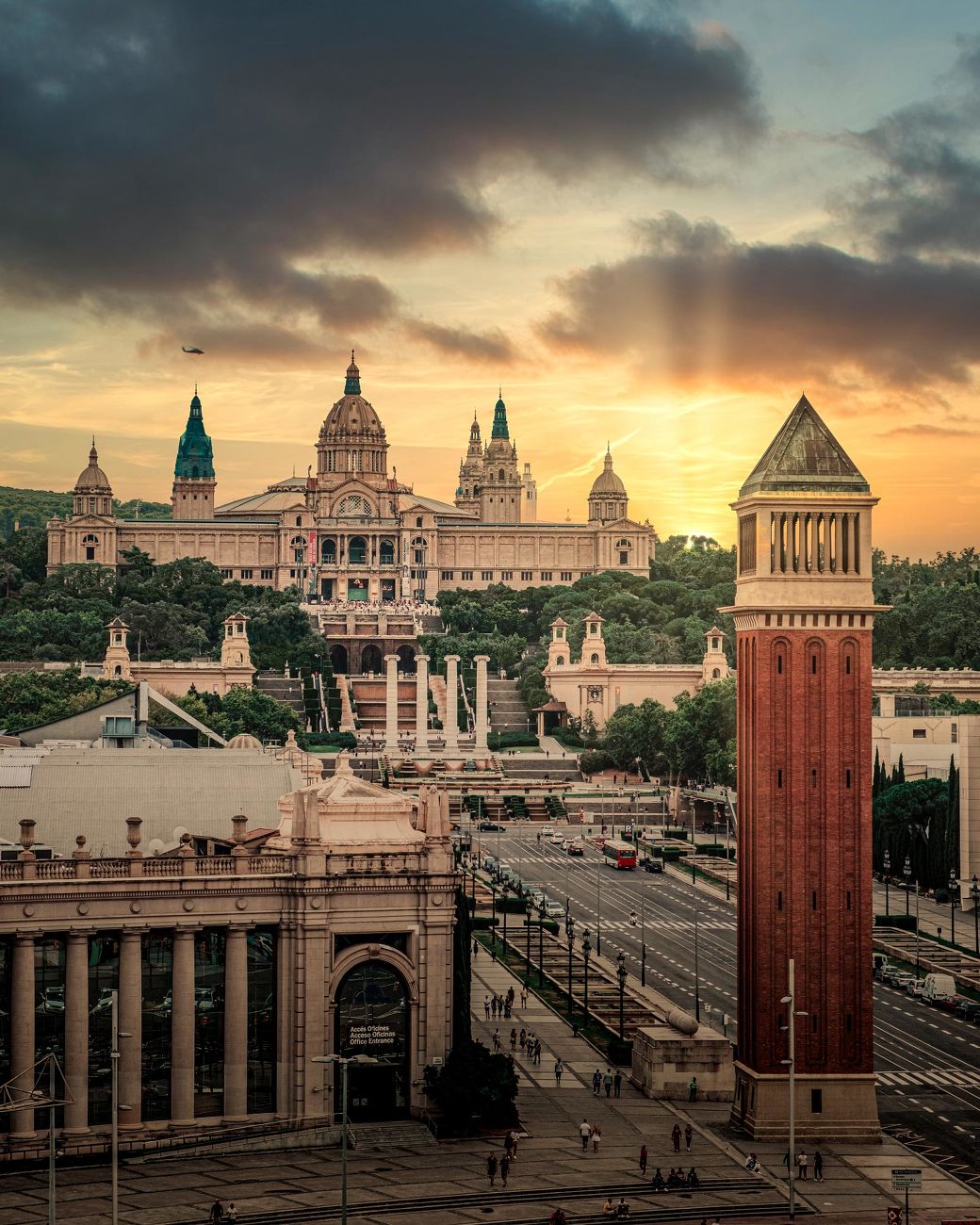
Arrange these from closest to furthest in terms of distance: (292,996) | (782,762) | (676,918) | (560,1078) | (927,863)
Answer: (292,996), (782,762), (560,1078), (676,918), (927,863)

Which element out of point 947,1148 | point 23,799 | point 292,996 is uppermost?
point 23,799

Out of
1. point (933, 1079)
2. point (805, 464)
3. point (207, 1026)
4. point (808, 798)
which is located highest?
point (805, 464)

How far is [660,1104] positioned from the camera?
97625 mm

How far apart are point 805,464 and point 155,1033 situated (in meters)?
33.4

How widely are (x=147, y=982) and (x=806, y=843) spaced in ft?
84.1

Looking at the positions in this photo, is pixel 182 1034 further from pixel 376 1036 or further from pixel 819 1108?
pixel 819 1108

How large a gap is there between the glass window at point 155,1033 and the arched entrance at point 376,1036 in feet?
20.5

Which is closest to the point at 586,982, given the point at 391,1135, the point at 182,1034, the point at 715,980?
the point at 715,980

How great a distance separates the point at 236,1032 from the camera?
87625mm

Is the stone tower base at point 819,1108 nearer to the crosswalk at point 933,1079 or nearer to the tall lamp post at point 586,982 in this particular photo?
the crosswalk at point 933,1079

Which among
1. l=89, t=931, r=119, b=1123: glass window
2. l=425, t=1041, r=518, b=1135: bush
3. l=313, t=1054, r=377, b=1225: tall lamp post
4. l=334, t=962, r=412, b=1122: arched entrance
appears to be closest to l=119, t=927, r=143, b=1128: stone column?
l=89, t=931, r=119, b=1123: glass window

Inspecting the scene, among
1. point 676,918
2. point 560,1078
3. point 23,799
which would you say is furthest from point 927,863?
point 23,799

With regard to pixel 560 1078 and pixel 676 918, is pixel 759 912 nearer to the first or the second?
pixel 560 1078

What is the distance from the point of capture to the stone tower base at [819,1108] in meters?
91.2
